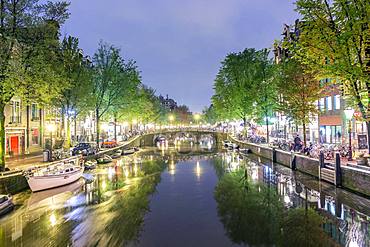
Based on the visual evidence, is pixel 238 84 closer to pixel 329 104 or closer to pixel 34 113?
pixel 329 104

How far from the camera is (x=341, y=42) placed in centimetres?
1956

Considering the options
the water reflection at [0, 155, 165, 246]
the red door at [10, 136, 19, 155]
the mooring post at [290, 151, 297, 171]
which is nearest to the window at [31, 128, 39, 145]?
the red door at [10, 136, 19, 155]

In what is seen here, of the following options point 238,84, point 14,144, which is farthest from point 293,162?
point 14,144

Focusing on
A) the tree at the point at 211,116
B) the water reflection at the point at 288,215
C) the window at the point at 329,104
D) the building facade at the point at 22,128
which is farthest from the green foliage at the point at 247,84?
the building facade at the point at 22,128

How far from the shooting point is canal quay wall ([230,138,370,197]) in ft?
67.7

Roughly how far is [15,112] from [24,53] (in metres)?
17.1

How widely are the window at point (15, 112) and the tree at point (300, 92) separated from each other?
3270 cm

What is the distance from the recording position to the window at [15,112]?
128 feet

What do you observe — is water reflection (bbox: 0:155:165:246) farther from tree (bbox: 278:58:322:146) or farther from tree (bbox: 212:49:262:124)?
tree (bbox: 212:49:262:124)

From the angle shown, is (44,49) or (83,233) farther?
(44,49)

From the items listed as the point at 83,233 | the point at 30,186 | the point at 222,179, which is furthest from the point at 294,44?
the point at 30,186

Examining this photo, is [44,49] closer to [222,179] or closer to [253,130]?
[222,179]

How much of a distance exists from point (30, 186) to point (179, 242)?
14686 millimetres

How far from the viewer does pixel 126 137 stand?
76.7 metres
